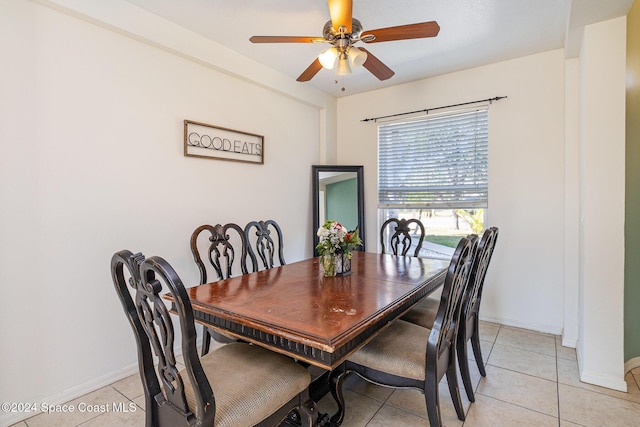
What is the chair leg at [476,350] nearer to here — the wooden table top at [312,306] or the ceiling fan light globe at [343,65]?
the wooden table top at [312,306]

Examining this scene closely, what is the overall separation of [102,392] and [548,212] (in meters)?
3.92

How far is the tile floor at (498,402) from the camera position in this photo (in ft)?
6.08

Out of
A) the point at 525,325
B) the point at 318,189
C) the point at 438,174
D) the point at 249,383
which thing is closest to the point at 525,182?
the point at 438,174

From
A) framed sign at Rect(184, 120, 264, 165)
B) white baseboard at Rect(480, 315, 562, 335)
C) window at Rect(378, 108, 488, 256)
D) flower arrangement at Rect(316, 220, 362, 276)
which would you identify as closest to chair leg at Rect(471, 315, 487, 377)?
flower arrangement at Rect(316, 220, 362, 276)

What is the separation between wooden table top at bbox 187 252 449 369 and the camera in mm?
1277

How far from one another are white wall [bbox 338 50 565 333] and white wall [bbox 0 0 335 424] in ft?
9.03

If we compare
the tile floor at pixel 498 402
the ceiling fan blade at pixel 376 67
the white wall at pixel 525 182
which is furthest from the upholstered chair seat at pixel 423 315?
the ceiling fan blade at pixel 376 67

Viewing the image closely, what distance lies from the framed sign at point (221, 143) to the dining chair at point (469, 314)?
213 centimetres

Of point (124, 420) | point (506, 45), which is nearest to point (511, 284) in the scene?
point (506, 45)

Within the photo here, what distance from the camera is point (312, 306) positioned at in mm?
1562

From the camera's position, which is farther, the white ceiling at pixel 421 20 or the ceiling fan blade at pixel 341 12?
the white ceiling at pixel 421 20

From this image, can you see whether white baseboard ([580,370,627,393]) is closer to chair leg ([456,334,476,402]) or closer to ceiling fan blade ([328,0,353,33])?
chair leg ([456,334,476,402])

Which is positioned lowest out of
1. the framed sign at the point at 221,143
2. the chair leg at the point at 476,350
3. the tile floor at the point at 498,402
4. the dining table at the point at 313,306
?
the tile floor at the point at 498,402

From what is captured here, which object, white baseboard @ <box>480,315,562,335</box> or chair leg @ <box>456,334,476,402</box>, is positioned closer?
chair leg @ <box>456,334,476,402</box>
